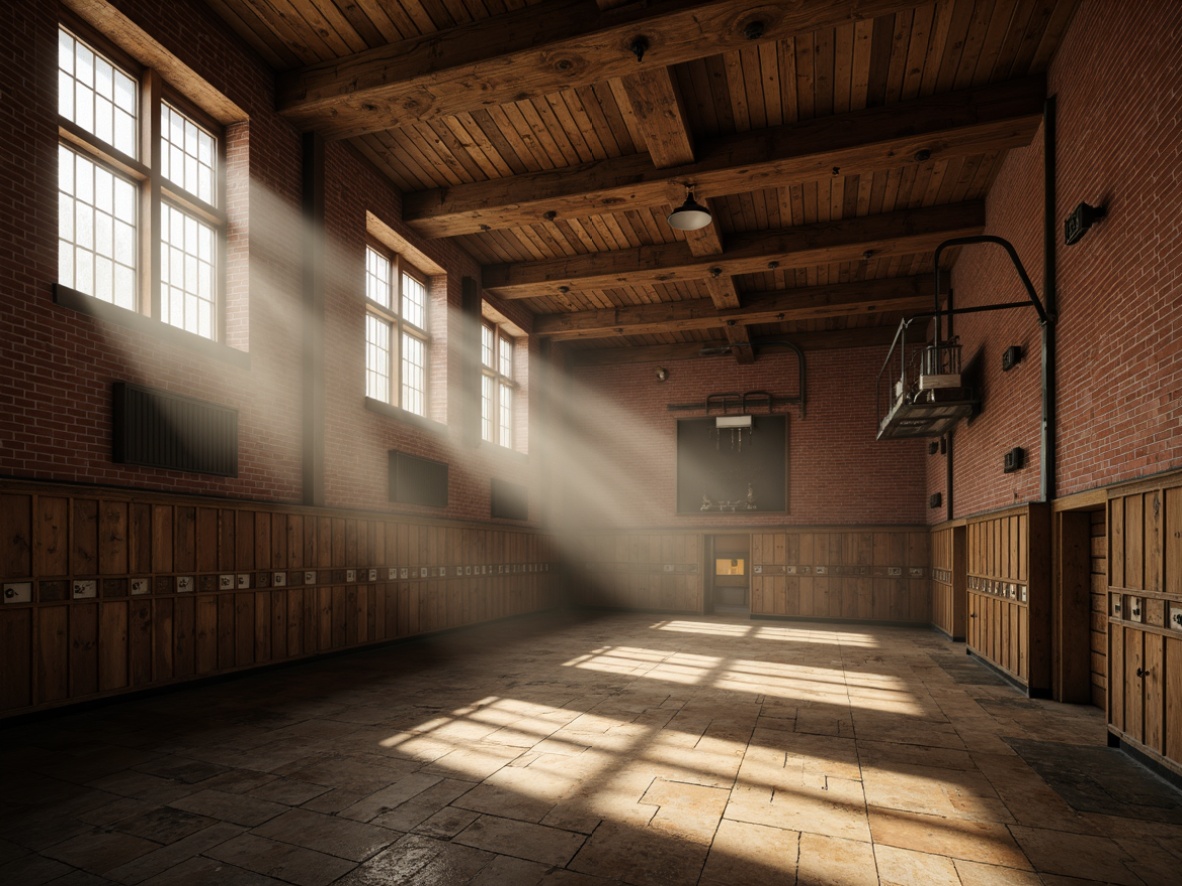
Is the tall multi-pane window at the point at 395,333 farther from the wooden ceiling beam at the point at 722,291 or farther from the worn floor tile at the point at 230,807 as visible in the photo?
the worn floor tile at the point at 230,807

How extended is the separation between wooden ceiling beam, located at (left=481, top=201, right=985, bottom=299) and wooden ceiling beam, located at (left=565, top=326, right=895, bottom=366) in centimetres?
332

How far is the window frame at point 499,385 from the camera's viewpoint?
11867mm

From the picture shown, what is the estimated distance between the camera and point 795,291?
38.0 feet

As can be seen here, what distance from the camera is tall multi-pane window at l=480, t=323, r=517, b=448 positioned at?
11914mm

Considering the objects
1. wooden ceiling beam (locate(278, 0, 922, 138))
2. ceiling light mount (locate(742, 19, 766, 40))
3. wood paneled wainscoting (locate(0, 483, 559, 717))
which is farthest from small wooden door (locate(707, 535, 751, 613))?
ceiling light mount (locate(742, 19, 766, 40))

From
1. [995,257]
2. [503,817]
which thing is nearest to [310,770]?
[503,817]

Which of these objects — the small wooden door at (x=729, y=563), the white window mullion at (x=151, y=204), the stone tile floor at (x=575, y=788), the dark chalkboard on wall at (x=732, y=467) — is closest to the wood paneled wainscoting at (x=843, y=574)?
the dark chalkboard on wall at (x=732, y=467)

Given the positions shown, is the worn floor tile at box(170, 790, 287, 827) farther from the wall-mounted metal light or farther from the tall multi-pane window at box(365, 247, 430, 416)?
the wall-mounted metal light

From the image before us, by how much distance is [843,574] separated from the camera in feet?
40.4

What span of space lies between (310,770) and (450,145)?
6553 mm

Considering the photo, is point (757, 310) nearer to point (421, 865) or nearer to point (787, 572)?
point (787, 572)

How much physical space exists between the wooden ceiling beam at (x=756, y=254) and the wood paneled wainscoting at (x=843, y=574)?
506 cm

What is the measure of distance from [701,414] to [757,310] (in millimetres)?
2943

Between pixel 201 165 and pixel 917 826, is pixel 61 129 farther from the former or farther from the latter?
pixel 917 826
